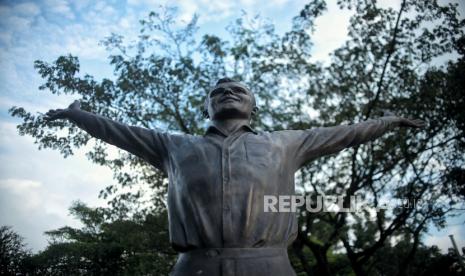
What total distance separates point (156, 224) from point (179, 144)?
8593 mm

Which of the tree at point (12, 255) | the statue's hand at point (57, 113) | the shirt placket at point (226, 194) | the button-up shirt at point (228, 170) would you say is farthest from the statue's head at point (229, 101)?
the tree at point (12, 255)

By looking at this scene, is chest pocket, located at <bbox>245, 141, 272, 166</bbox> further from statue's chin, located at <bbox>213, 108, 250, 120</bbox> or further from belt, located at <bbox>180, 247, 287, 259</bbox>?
belt, located at <bbox>180, 247, 287, 259</bbox>

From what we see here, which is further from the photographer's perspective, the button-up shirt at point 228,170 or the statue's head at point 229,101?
the statue's head at point 229,101

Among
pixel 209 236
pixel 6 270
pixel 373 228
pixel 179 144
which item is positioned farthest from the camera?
pixel 6 270

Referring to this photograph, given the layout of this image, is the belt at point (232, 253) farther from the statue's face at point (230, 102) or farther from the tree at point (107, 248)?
the tree at point (107, 248)

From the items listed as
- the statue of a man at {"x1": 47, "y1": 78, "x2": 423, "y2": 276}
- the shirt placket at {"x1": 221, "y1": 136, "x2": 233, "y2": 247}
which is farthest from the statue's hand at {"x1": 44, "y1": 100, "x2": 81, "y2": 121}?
the shirt placket at {"x1": 221, "y1": 136, "x2": 233, "y2": 247}

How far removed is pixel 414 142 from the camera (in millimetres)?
10891

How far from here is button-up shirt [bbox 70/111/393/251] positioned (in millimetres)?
2684

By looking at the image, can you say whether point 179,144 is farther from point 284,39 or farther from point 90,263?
point 90,263

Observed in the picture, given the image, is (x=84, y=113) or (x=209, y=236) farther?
(x=84, y=113)

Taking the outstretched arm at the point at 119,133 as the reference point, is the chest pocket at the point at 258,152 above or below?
below

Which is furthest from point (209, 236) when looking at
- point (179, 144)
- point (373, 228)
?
point (373, 228)

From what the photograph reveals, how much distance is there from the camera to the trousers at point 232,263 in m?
2.50

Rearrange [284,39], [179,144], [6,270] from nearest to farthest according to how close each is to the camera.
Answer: [179,144] < [284,39] < [6,270]
